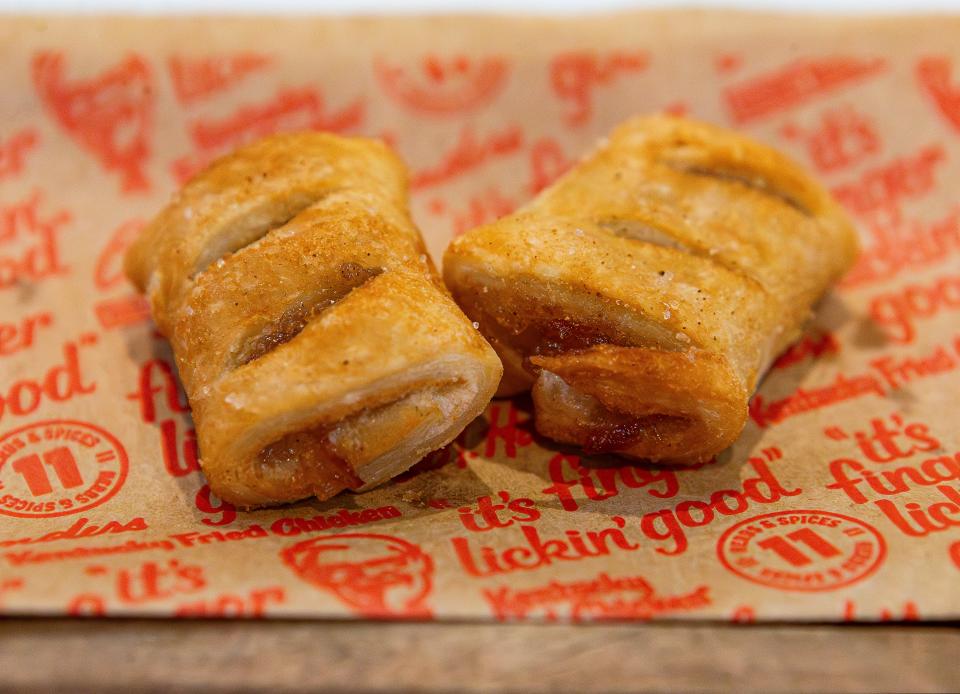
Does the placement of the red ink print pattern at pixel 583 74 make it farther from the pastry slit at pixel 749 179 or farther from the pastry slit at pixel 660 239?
the pastry slit at pixel 660 239

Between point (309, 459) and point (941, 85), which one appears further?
point (941, 85)

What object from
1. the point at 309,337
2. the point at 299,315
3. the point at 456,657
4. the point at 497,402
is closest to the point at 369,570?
the point at 456,657

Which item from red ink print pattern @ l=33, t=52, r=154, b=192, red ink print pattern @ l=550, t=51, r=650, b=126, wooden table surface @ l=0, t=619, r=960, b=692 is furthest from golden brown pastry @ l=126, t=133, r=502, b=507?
red ink print pattern @ l=550, t=51, r=650, b=126

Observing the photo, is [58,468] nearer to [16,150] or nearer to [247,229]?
[247,229]

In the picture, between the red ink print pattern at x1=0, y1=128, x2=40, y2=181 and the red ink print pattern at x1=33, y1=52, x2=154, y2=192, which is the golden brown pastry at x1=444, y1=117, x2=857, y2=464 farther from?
the red ink print pattern at x1=0, y1=128, x2=40, y2=181

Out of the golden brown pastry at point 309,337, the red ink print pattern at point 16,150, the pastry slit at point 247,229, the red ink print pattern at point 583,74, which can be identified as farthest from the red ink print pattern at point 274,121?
the pastry slit at point 247,229

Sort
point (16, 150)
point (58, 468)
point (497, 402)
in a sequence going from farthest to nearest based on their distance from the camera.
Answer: point (16, 150)
point (497, 402)
point (58, 468)

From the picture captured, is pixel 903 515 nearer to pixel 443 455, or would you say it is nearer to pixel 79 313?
pixel 443 455

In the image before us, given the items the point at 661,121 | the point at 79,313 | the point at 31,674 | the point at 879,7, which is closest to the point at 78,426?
→ the point at 79,313
